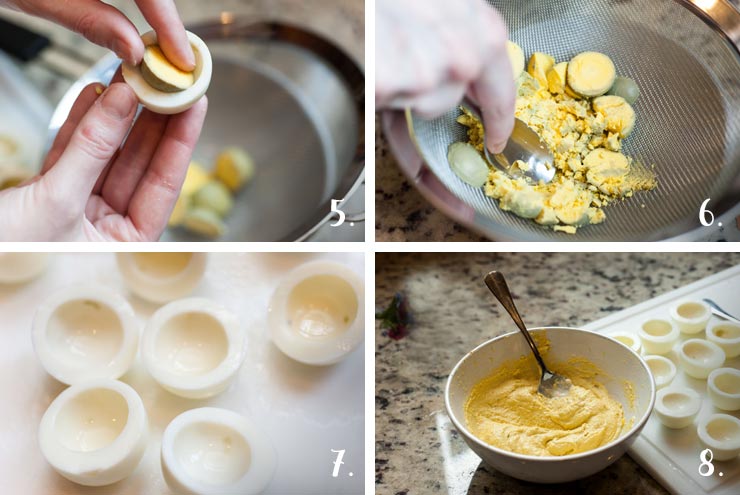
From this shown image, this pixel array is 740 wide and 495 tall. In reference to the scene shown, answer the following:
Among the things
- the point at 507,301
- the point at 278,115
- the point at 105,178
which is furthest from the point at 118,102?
the point at 507,301

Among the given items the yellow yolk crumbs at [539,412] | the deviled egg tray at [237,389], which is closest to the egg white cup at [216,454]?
the deviled egg tray at [237,389]

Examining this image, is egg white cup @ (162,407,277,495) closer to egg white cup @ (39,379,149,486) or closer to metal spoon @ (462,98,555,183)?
egg white cup @ (39,379,149,486)

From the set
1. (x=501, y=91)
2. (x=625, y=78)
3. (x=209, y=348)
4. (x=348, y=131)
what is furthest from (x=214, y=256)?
(x=625, y=78)

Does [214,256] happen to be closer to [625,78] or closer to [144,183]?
[144,183]

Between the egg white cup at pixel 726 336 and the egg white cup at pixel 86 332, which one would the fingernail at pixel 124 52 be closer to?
the egg white cup at pixel 86 332

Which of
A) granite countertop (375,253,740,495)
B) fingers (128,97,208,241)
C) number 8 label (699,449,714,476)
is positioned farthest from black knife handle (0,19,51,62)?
number 8 label (699,449,714,476)

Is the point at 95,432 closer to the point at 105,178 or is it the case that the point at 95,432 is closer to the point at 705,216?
the point at 105,178
